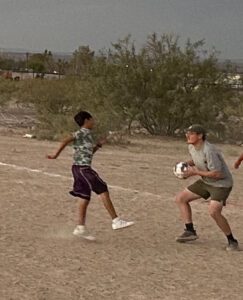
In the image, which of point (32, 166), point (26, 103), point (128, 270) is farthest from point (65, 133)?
point (128, 270)

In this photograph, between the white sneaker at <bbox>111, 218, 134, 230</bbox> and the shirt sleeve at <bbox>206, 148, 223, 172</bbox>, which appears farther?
the white sneaker at <bbox>111, 218, 134, 230</bbox>

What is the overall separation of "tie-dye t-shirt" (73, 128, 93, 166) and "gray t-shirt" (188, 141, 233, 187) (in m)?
1.26

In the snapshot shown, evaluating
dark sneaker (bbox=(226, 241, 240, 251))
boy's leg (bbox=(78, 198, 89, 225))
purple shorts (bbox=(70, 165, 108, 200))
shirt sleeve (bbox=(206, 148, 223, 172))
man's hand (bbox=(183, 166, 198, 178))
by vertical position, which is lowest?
dark sneaker (bbox=(226, 241, 240, 251))

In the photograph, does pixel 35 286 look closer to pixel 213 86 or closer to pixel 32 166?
pixel 32 166

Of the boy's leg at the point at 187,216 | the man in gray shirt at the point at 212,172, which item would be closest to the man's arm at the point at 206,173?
the man in gray shirt at the point at 212,172

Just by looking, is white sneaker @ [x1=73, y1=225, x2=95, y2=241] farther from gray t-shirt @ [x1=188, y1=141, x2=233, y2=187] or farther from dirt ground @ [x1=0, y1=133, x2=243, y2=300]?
gray t-shirt @ [x1=188, y1=141, x2=233, y2=187]

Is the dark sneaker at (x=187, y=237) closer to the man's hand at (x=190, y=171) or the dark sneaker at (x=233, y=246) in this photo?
the dark sneaker at (x=233, y=246)

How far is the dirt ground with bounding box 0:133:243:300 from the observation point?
6.96m

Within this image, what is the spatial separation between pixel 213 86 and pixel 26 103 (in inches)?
404

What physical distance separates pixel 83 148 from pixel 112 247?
4.16 feet

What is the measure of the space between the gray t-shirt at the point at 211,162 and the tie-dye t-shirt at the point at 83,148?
1264 millimetres

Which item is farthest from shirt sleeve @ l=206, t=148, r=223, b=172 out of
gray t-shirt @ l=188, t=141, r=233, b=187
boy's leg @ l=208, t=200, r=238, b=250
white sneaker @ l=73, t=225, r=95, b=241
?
white sneaker @ l=73, t=225, r=95, b=241

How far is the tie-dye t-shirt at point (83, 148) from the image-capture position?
9.02m

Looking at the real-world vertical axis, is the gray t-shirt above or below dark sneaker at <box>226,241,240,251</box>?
above
